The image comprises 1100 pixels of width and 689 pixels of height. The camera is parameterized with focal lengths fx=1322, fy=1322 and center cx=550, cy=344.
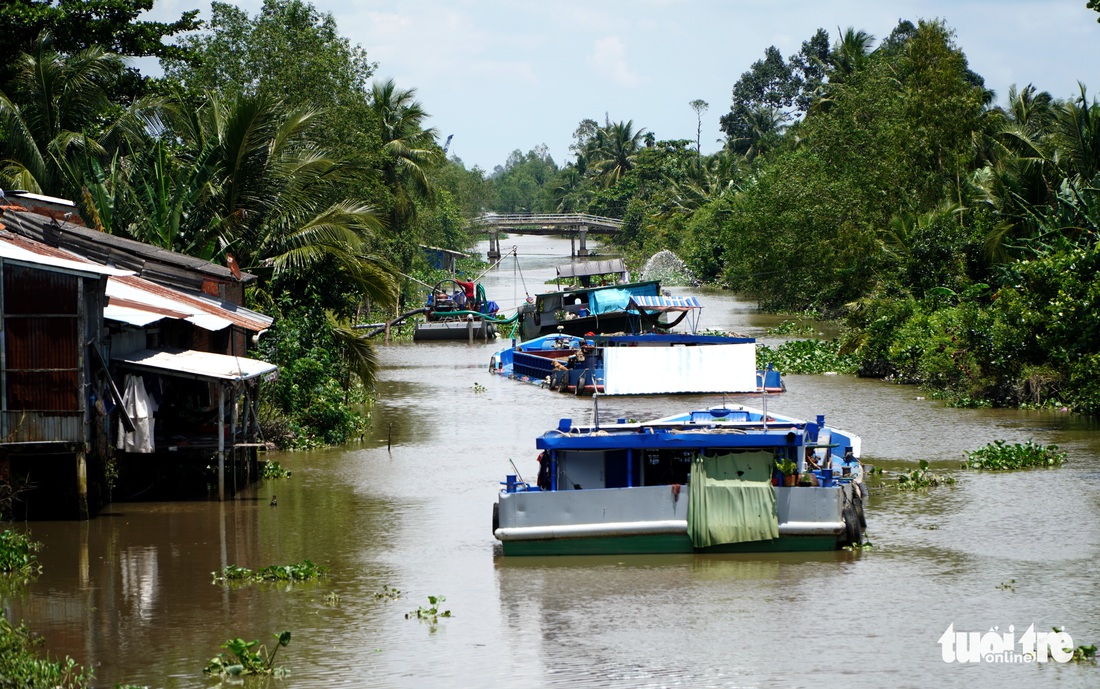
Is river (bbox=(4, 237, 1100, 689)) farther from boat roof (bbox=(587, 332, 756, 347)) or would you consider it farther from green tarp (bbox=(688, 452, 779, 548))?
boat roof (bbox=(587, 332, 756, 347))

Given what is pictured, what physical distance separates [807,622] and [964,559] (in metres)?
3.37

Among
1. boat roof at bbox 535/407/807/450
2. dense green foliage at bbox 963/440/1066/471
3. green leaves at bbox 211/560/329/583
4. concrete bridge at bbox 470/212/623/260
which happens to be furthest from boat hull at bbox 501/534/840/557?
concrete bridge at bbox 470/212/623/260

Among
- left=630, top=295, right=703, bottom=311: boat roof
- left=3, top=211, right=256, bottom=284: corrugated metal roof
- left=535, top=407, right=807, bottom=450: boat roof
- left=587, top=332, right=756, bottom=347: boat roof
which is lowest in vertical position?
left=535, top=407, right=807, bottom=450: boat roof

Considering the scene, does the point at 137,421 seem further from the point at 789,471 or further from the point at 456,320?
the point at 456,320

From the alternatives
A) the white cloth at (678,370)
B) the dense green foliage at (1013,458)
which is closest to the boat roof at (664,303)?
the dense green foliage at (1013,458)

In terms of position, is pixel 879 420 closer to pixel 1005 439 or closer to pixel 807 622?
pixel 1005 439

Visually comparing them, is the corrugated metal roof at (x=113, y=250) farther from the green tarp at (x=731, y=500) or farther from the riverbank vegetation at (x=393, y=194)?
the green tarp at (x=731, y=500)

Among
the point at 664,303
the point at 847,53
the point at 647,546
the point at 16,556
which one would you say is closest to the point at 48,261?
the point at 16,556

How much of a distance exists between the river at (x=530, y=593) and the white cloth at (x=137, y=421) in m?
0.96

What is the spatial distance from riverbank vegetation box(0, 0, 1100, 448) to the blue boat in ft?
31.4

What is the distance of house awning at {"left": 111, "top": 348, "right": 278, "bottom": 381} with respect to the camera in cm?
1830

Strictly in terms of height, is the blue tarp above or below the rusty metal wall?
above

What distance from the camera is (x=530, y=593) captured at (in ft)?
47.4

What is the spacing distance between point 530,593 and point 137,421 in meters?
6.94
